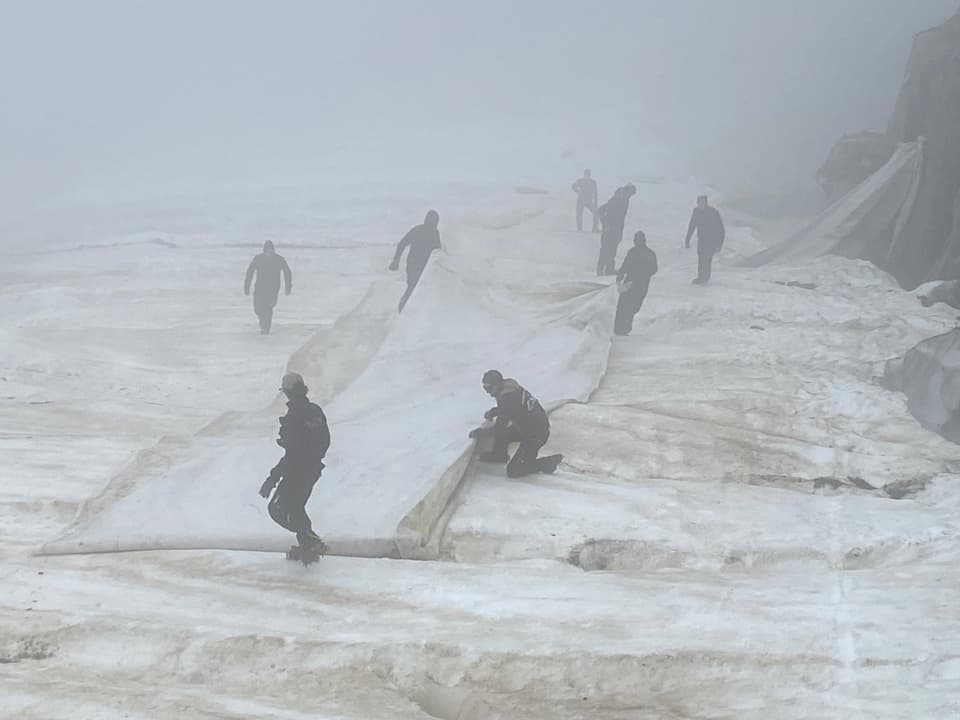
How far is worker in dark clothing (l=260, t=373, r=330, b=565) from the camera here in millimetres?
6492

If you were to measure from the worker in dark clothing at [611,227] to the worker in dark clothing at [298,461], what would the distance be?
10872 millimetres

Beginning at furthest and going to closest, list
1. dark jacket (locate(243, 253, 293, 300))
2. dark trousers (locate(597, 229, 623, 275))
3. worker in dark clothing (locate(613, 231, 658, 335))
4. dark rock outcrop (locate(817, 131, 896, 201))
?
dark rock outcrop (locate(817, 131, 896, 201))
dark trousers (locate(597, 229, 623, 275))
dark jacket (locate(243, 253, 293, 300))
worker in dark clothing (locate(613, 231, 658, 335))

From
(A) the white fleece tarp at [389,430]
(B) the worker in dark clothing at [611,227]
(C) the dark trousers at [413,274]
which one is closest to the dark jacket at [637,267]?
(A) the white fleece tarp at [389,430]

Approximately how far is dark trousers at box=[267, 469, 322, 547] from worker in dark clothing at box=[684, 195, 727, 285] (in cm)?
994

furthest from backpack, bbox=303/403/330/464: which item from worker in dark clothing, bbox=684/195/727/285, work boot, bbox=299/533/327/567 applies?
worker in dark clothing, bbox=684/195/727/285

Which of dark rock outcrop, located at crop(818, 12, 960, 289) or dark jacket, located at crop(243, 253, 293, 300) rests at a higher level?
dark rock outcrop, located at crop(818, 12, 960, 289)

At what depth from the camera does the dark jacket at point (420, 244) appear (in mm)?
13602

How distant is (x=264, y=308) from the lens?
14844mm

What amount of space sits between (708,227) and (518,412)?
8146mm

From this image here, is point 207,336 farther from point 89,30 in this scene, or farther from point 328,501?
point 89,30

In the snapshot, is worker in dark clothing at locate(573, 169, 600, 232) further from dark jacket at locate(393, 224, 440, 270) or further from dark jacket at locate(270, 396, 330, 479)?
dark jacket at locate(270, 396, 330, 479)

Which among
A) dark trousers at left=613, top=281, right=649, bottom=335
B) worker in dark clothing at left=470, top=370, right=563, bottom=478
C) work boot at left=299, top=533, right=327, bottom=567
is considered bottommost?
work boot at left=299, top=533, right=327, bottom=567

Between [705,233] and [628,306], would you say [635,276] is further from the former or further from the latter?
[705,233]

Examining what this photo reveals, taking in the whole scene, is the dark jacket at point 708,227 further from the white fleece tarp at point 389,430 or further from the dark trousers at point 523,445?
the dark trousers at point 523,445
